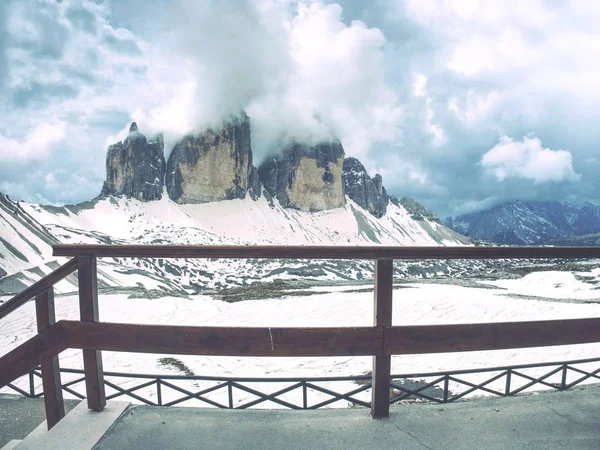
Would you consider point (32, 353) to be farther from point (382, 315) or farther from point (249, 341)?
point (382, 315)

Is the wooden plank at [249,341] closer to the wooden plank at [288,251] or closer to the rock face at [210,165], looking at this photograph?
the wooden plank at [288,251]

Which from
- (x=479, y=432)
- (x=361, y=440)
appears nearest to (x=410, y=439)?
(x=361, y=440)

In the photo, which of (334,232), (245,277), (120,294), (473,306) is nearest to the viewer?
(473,306)

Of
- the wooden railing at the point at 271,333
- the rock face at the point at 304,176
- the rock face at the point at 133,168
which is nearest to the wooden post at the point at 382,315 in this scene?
the wooden railing at the point at 271,333

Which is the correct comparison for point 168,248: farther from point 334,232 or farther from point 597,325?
point 334,232

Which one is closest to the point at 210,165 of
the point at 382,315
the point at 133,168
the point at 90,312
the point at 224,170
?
the point at 224,170

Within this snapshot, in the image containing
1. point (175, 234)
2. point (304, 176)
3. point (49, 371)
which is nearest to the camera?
point (49, 371)

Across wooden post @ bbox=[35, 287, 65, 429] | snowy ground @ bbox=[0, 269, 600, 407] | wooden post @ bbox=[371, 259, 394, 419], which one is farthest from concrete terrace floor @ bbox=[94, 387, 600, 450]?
snowy ground @ bbox=[0, 269, 600, 407]

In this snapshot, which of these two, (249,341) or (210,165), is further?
(210,165)
